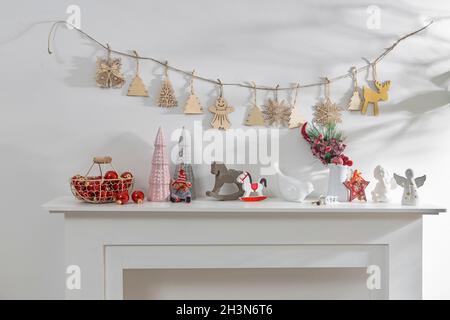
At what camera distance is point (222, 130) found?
1891mm

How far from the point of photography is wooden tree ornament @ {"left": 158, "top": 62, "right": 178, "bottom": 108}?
1.86 m

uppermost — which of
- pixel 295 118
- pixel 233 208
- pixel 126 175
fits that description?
pixel 295 118

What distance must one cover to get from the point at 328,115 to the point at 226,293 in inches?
30.7

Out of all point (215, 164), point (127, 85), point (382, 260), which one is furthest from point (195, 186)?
point (382, 260)

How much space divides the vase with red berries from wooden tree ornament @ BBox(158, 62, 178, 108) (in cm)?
49

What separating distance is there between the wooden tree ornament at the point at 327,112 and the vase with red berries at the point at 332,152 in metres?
0.02

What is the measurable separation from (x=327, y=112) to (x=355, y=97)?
0.12m

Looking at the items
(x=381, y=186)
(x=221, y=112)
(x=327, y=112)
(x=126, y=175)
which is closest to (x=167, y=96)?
(x=221, y=112)

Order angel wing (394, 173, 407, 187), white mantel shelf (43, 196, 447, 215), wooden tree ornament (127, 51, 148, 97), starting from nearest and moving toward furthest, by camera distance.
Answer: white mantel shelf (43, 196, 447, 215) → angel wing (394, 173, 407, 187) → wooden tree ornament (127, 51, 148, 97)

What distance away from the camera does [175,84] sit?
1879mm

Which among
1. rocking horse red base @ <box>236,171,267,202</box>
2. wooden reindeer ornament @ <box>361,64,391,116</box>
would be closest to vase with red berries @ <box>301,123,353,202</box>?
Answer: wooden reindeer ornament @ <box>361,64,391,116</box>

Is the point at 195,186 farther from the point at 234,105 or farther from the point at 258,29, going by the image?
the point at 258,29

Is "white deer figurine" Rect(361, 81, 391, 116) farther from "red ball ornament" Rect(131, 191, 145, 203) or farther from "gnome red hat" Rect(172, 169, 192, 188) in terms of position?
"red ball ornament" Rect(131, 191, 145, 203)

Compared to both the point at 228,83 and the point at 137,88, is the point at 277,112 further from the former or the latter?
the point at 137,88
